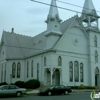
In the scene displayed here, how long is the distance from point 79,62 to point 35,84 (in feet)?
33.6

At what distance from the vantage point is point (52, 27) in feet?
139

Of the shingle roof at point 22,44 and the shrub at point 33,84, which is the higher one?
the shingle roof at point 22,44

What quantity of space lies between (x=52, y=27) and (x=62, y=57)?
6.26 meters

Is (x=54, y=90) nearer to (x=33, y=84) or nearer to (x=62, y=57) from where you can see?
(x=33, y=84)

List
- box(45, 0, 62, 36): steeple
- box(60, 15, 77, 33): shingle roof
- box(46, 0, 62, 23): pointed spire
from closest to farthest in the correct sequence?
box(45, 0, 62, 36): steeple, box(46, 0, 62, 23): pointed spire, box(60, 15, 77, 33): shingle roof

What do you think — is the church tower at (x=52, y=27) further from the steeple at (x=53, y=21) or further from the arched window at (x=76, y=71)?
the arched window at (x=76, y=71)

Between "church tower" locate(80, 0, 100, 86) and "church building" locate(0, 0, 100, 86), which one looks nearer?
"church building" locate(0, 0, 100, 86)

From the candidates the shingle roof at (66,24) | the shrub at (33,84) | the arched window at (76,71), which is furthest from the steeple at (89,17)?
the shrub at (33,84)

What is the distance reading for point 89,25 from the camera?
46.6 meters

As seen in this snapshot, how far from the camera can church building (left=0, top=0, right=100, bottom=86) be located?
41.9 meters

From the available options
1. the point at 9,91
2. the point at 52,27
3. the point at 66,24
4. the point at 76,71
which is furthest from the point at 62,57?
the point at 9,91

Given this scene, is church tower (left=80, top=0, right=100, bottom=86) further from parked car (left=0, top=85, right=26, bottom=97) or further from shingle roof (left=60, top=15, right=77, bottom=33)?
parked car (left=0, top=85, right=26, bottom=97)

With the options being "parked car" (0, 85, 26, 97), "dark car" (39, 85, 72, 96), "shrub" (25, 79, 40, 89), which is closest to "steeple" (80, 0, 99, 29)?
"shrub" (25, 79, 40, 89)

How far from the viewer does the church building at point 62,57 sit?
137 ft
